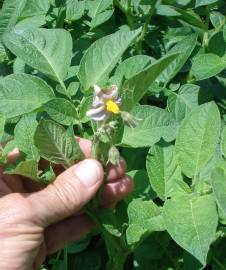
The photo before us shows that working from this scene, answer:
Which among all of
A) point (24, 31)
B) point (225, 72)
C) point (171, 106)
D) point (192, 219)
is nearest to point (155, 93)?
point (171, 106)

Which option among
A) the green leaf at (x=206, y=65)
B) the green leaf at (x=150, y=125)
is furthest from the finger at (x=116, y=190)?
the green leaf at (x=206, y=65)

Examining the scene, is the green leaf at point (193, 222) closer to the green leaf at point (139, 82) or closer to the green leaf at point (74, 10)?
the green leaf at point (139, 82)

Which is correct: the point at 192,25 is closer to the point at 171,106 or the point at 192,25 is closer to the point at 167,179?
the point at 171,106

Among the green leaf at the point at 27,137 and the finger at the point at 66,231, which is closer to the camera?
the green leaf at the point at 27,137

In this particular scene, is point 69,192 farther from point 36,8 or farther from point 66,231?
point 36,8

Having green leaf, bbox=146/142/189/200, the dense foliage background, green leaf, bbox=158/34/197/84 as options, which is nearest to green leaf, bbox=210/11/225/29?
the dense foliage background

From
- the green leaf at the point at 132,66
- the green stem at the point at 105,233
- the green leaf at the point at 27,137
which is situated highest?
the green leaf at the point at 132,66
